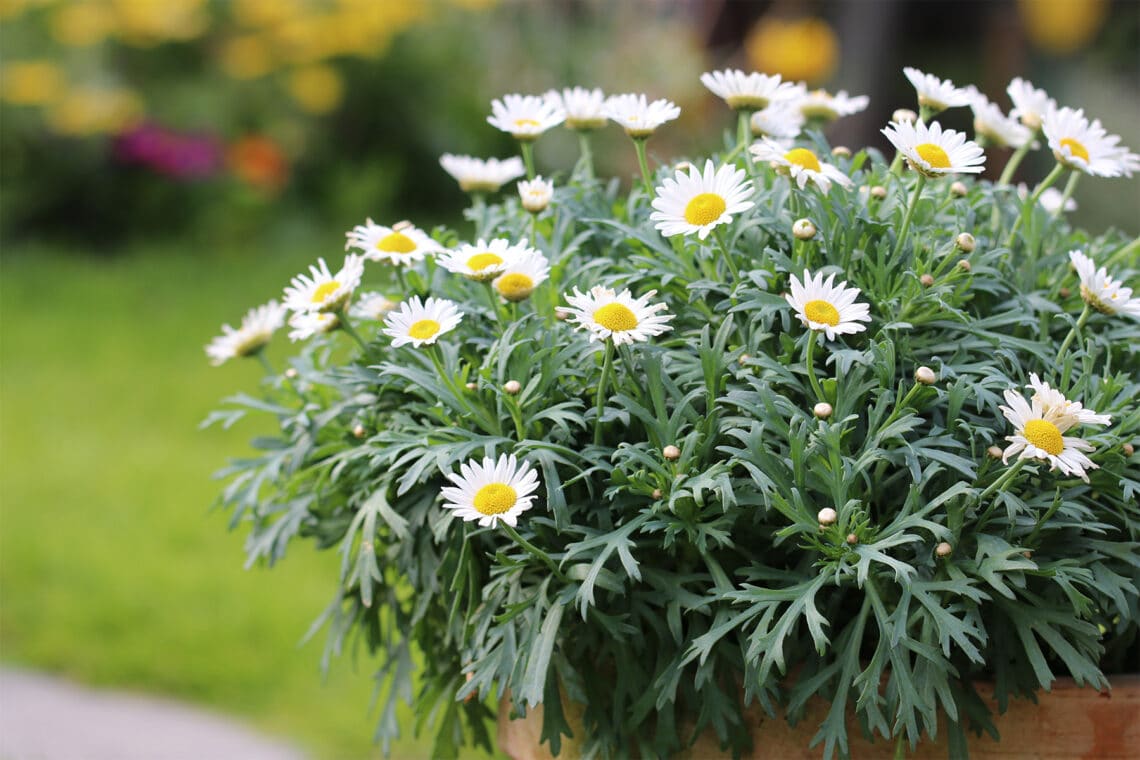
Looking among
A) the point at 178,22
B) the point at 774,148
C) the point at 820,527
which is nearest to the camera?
the point at 820,527

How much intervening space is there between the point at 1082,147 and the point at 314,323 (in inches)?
36.6

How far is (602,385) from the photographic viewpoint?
1.29m

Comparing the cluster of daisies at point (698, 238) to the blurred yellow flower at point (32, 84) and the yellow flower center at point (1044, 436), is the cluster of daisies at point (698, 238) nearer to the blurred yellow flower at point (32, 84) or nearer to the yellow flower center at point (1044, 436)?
the yellow flower center at point (1044, 436)

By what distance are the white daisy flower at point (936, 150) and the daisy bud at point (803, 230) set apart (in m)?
0.12

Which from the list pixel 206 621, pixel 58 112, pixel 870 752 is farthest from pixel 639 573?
pixel 58 112

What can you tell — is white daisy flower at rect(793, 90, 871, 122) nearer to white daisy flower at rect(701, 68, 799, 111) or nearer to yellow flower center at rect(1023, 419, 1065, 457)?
white daisy flower at rect(701, 68, 799, 111)

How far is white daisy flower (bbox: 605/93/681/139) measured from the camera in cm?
148

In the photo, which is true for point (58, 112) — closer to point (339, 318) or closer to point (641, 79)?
point (641, 79)

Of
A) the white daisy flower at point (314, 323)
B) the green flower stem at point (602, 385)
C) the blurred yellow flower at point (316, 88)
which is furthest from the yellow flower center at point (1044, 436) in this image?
the blurred yellow flower at point (316, 88)

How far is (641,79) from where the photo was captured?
19.4 ft

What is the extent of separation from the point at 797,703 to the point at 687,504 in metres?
0.23

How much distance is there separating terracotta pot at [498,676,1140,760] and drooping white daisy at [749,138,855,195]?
547 millimetres

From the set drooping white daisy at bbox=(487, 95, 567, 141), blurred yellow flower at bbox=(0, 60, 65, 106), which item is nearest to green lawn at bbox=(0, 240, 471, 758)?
blurred yellow flower at bbox=(0, 60, 65, 106)

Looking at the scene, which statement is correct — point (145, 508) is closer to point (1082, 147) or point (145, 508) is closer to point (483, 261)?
point (483, 261)
